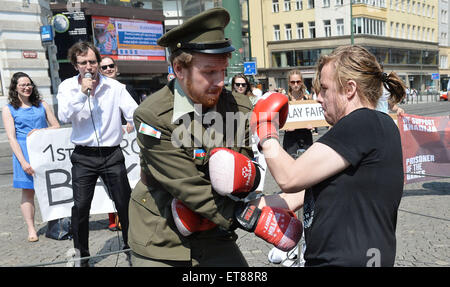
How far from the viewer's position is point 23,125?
4918 mm

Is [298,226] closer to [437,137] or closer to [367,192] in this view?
[367,192]

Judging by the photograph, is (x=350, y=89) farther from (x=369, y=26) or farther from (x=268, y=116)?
(x=369, y=26)

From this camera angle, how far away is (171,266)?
1983mm

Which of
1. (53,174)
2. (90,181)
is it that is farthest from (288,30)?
(90,181)

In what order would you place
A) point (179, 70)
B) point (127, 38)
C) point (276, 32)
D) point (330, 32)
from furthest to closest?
point (276, 32), point (330, 32), point (127, 38), point (179, 70)

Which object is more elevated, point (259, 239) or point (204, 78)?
point (204, 78)

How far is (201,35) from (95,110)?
2.21 metres

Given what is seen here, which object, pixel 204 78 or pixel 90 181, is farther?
pixel 90 181

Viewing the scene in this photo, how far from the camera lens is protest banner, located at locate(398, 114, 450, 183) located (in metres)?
5.62

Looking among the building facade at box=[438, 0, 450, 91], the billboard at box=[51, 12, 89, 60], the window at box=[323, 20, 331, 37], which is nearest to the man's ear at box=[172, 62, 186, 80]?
the billboard at box=[51, 12, 89, 60]

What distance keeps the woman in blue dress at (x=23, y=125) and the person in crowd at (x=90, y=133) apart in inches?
54.5

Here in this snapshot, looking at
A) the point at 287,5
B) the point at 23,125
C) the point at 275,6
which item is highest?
the point at 275,6

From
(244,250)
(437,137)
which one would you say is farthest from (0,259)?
(437,137)

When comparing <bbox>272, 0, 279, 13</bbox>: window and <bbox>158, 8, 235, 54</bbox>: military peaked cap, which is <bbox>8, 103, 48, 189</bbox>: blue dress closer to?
<bbox>158, 8, 235, 54</bbox>: military peaked cap
